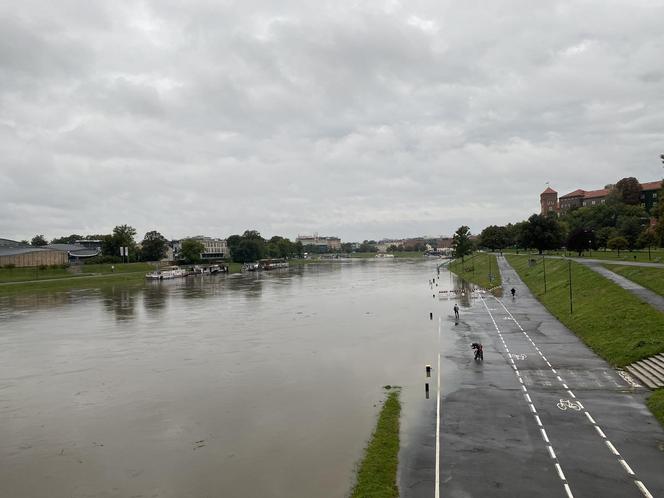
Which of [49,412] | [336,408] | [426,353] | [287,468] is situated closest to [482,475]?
[287,468]

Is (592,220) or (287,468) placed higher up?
(592,220)

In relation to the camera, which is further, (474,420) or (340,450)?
(474,420)

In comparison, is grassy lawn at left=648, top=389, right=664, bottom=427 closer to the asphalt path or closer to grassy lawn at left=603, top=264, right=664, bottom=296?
the asphalt path

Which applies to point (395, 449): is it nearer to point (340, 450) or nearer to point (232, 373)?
point (340, 450)

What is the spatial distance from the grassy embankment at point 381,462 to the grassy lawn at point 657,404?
12.7 meters

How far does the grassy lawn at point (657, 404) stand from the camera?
75.6 feet

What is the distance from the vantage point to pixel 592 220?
154 metres

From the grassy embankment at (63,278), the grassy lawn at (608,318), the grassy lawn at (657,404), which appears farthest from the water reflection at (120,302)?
the grassy lawn at (657,404)

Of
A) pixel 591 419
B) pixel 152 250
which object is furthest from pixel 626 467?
pixel 152 250

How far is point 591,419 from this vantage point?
76.3 ft

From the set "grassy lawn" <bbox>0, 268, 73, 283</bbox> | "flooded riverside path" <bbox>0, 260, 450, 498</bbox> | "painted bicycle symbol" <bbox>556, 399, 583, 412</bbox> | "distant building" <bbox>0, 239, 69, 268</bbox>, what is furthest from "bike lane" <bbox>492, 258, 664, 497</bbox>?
"distant building" <bbox>0, 239, 69, 268</bbox>

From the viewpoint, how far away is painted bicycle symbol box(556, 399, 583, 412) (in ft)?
82.0

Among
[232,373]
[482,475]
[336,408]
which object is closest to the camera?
[482,475]

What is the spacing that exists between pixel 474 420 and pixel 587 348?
65.1 feet
